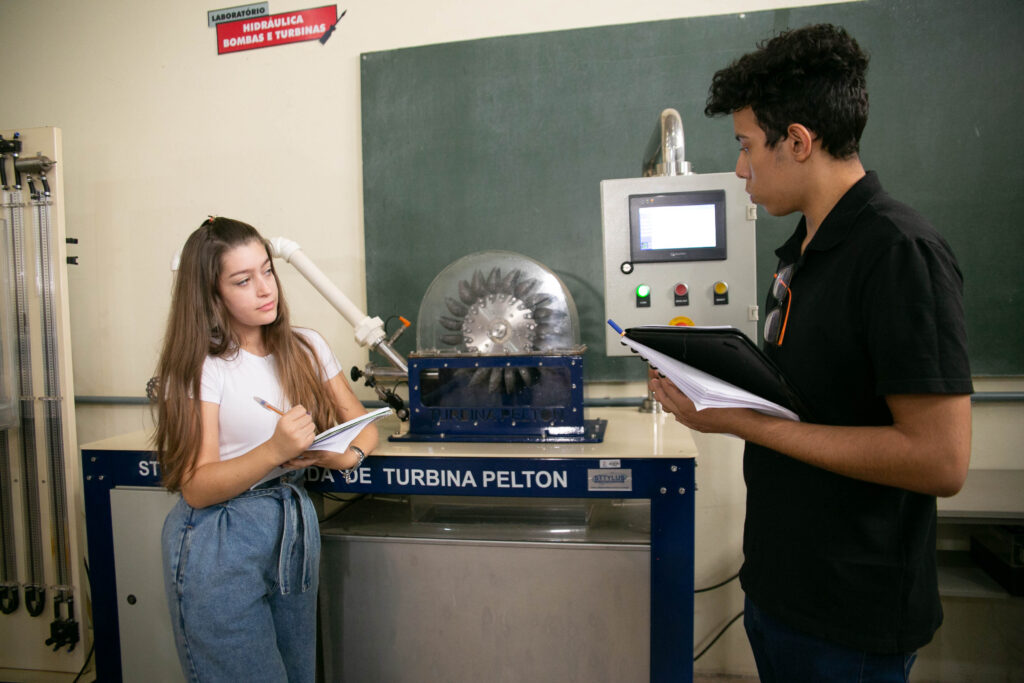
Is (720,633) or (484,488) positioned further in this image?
(720,633)

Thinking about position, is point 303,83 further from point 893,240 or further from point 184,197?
point 893,240

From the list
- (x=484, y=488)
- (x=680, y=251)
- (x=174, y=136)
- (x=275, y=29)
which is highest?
(x=275, y=29)

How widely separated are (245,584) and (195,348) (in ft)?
1.70

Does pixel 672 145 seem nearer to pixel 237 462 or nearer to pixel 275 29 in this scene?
pixel 237 462

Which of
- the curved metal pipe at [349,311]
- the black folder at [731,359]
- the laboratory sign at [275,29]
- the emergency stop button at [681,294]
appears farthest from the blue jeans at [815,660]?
the laboratory sign at [275,29]

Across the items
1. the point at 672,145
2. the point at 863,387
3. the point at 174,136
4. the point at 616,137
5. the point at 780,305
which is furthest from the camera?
the point at 174,136

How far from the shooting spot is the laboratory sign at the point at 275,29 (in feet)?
7.29

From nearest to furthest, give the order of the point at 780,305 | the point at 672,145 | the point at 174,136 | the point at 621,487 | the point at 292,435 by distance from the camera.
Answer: the point at 780,305, the point at 292,435, the point at 621,487, the point at 672,145, the point at 174,136

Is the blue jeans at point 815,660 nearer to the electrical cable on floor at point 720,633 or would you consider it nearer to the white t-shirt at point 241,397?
the white t-shirt at point 241,397

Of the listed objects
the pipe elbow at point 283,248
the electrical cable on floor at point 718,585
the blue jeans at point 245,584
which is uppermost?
the pipe elbow at point 283,248

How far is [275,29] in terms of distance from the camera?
225 cm

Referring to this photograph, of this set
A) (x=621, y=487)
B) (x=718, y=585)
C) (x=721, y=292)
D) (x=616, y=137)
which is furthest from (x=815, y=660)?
(x=616, y=137)

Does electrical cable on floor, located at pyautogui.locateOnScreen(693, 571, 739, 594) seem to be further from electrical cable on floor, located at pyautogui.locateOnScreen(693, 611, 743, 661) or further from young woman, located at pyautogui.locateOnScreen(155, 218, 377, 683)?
young woman, located at pyautogui.locateOnScreen(155, 218, 377, 683)

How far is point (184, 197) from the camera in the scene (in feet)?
7.75
